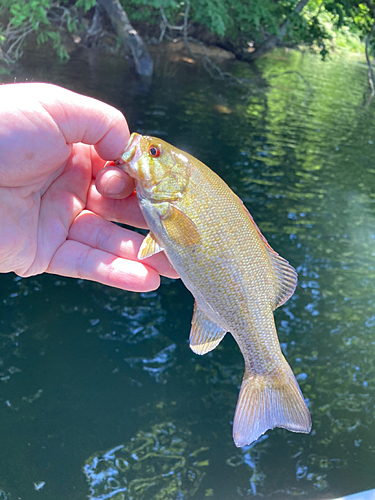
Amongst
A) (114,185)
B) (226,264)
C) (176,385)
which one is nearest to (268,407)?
(226,264)

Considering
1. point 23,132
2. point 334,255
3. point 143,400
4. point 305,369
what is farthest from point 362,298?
point 23,132

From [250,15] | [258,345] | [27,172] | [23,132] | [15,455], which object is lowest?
[15,455]

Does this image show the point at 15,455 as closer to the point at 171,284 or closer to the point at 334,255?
the point at 171,284

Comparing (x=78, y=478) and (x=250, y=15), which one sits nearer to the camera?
(x=78, y=478)

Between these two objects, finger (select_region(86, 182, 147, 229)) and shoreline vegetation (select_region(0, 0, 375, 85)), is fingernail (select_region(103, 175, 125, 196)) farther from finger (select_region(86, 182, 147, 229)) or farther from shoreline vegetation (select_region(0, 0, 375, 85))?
shoreline vegetation (select_region(0, 0, 375, 85))

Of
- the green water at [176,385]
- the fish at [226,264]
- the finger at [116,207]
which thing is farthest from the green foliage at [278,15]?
the fish at [226,264]

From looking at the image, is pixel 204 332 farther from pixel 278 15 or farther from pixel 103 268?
pixel 278 15

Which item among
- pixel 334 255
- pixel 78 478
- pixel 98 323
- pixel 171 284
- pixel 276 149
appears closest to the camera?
pixel 78 478

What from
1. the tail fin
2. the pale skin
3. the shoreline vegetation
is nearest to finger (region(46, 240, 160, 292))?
the pale skin
